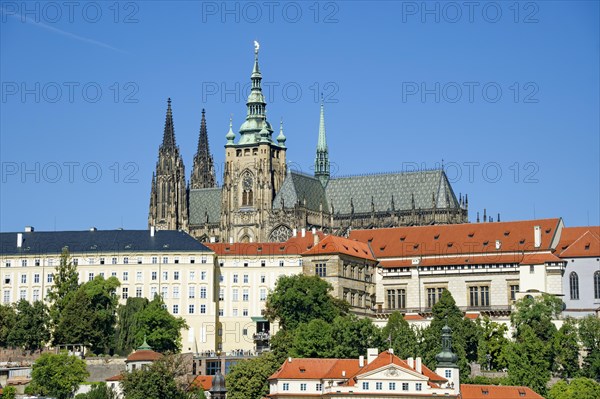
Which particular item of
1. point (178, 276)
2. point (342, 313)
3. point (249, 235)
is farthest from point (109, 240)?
point (249, 235)

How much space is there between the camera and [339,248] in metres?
150

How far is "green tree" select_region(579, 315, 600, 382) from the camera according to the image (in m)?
126

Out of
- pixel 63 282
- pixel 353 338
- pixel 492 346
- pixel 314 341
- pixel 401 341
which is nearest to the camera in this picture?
pixel 353 338

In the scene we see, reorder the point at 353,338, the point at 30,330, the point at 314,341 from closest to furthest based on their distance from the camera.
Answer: the point at 353,338, the point at 314,341, the point at 30,330

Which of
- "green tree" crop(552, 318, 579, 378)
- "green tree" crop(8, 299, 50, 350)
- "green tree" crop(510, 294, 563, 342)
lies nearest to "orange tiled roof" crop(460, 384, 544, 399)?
"green tree" crop(552, 318, 579, 378)

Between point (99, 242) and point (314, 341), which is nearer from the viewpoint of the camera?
point (314, 341)

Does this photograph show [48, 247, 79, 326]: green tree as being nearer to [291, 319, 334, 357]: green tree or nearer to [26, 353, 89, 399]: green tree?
[26, 353, 89, 399]: green tree

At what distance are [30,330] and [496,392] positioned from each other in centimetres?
4587

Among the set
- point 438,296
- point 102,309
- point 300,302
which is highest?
point 438,296

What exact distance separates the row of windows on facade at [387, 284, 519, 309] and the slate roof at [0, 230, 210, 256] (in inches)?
813

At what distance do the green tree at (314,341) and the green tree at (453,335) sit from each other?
7978 mm

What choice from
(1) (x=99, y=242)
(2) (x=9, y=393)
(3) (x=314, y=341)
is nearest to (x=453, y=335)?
(3) (x=314, y=341)

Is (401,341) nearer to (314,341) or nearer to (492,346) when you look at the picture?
(314,341)

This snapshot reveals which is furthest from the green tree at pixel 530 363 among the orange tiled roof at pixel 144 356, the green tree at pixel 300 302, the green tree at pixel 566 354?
the orange tiled roof at pixel 144 356
